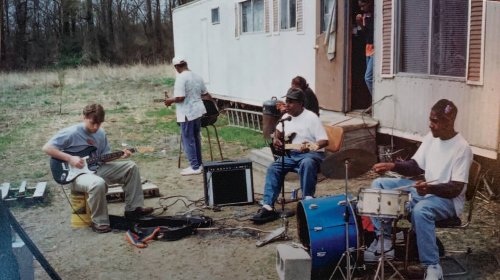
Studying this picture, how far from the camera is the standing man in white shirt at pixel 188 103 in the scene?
25.8 ft

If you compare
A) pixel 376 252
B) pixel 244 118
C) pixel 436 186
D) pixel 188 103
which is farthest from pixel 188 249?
pixel 244 118

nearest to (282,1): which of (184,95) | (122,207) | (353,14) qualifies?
(353,14)

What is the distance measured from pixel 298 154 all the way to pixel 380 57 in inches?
97.3

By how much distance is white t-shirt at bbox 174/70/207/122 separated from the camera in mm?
7863

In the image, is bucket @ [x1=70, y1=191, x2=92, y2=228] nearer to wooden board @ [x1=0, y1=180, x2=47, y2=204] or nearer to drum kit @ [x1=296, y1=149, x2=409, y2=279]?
wooden board @ [x1=0, y1=180, x2=47, y2=204]

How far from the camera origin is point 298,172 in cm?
584

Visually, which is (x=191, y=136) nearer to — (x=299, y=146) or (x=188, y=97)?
(x=188, y=97)

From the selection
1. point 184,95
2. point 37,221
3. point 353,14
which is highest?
point 353,14

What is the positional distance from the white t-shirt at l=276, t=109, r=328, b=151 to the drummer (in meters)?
1.45

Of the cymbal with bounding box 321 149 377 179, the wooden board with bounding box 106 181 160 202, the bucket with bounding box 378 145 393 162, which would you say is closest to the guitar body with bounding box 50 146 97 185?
the wooden board with bounding box 106 181 160 202

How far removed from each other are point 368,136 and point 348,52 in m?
1.45

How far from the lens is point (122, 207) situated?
264 inches

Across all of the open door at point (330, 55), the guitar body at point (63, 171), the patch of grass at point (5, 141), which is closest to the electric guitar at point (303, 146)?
the guitar body at point (63, 171)

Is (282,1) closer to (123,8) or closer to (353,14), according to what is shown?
(353,14)
